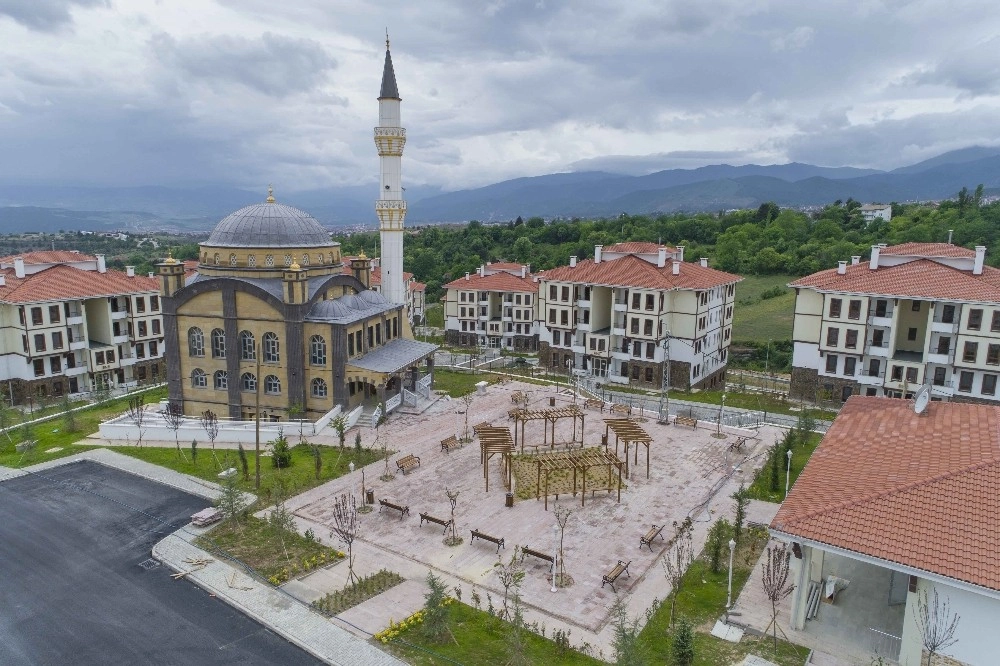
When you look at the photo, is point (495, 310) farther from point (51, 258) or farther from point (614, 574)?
point (614, 574)

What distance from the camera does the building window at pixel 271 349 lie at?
37031mm

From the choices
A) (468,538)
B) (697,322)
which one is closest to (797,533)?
(468,538)

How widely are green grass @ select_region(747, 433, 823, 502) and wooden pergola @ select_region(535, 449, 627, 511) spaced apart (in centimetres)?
547

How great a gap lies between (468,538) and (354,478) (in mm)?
7773

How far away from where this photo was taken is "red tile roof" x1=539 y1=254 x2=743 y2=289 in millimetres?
44469

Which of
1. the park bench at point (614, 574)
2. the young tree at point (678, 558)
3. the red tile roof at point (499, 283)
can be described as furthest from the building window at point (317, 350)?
the red tile roof at point (499, 283)

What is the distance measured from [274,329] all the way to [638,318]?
24006 mm

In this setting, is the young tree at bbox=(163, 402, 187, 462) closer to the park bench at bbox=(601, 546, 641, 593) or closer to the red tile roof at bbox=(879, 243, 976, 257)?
the park bench at bbox=(601, 546, 641, 593)

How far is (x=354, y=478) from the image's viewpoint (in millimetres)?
28172

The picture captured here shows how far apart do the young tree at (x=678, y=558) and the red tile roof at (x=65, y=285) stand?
141ft

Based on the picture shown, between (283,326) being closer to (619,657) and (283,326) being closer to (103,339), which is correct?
(103,339)

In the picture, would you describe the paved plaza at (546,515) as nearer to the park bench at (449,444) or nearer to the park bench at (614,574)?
the park bench at (614,574)

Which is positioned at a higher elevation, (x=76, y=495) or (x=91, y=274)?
(x=91, y=274)

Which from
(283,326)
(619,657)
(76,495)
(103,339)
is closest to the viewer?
(619,657)
